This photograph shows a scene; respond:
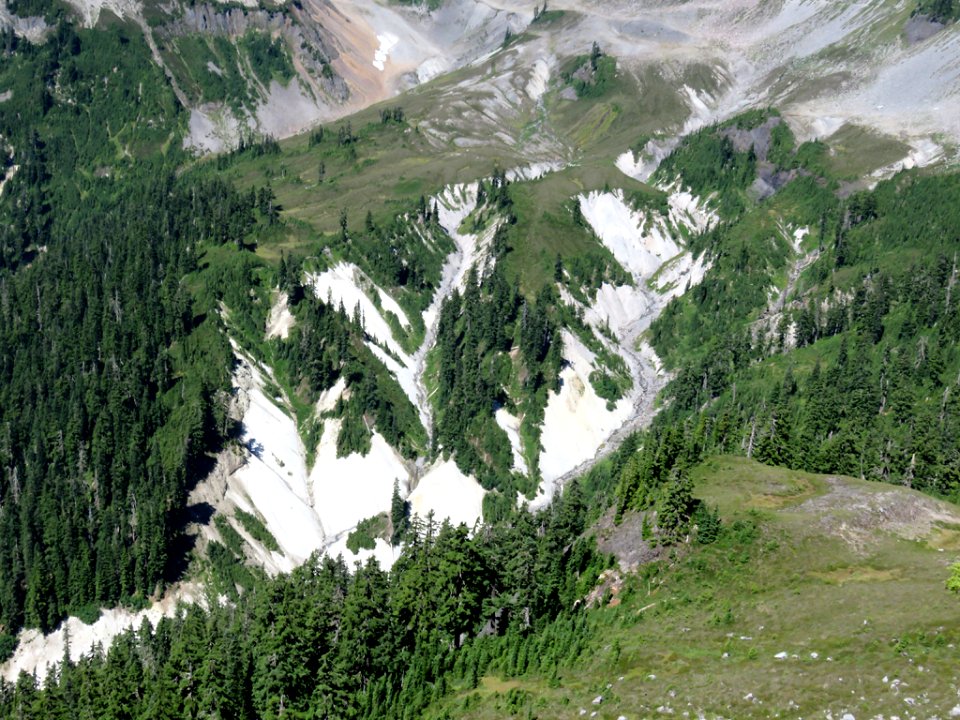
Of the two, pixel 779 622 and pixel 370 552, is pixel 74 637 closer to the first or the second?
pixel 370 552

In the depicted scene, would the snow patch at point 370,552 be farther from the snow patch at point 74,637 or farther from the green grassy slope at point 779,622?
the green grassy slope at point 779,622

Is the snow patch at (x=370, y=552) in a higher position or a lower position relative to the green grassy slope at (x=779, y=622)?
higher

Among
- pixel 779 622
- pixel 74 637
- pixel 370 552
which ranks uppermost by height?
pixel 74 637

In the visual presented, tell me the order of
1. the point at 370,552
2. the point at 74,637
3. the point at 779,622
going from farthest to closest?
the point at 370,552, the point at 74,637, the point at 779,622

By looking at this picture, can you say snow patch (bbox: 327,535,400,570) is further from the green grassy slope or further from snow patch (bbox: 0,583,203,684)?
the green grassy slope

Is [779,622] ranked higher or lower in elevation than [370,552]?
lower

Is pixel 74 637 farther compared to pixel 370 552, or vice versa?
pixel 370 552

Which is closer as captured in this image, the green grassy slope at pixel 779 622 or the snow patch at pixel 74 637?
the green grassy slope at pixel 779 622

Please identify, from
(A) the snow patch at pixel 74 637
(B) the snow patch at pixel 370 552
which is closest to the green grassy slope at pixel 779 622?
(B) the snow patch at pixel 370 552

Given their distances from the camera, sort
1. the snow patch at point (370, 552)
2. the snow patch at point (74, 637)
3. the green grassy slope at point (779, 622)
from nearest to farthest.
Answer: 1. the green grassy slope at point (779, 622)
2. the snow patch at point (74, 637)
3. the snow patch at point (370, 552)

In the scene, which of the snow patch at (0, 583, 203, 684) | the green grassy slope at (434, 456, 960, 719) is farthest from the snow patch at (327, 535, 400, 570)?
the green grassy slope at (434, 456, 960, 719)

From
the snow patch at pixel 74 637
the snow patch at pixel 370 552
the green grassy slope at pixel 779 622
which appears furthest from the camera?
the snow patch at pixel 370 552

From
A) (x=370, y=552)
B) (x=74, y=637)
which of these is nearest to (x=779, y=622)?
(x=74, y=637)
